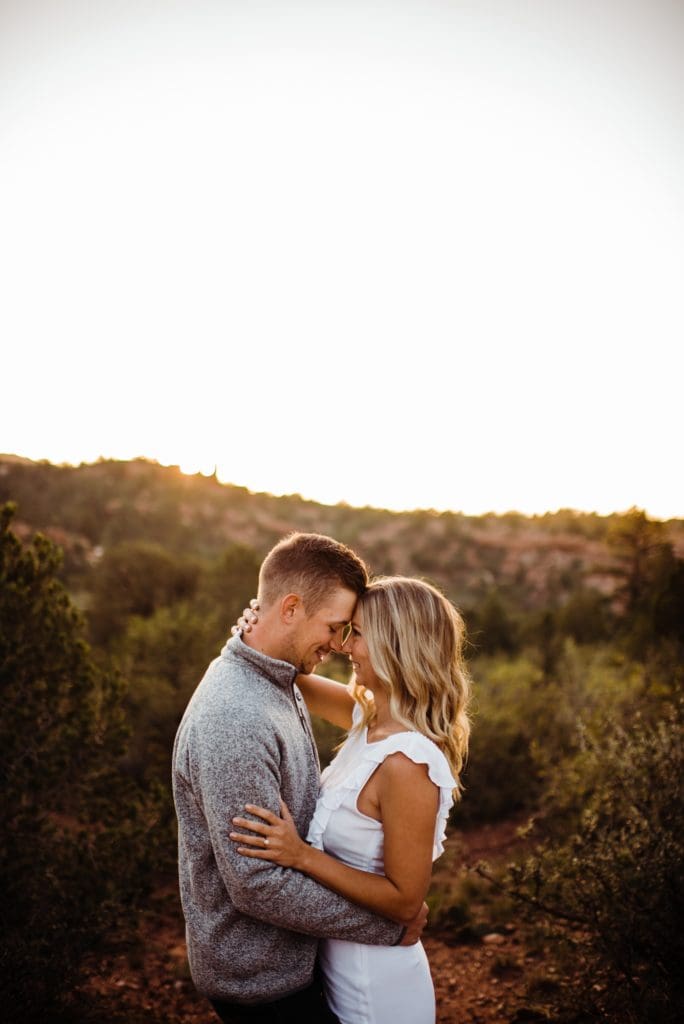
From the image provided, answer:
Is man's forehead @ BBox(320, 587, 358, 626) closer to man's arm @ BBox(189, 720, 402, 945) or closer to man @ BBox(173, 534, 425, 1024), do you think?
man @ BBox(173, 534, 425, 1024)

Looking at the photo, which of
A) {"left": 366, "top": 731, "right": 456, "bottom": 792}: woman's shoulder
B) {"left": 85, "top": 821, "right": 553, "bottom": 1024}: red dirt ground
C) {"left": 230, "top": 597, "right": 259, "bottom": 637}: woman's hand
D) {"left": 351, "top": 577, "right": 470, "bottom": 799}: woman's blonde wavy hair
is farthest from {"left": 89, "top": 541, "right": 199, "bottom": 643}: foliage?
{"left": 366, "top": 731, "right": 456, "bottom": 792}: woman's shoulder

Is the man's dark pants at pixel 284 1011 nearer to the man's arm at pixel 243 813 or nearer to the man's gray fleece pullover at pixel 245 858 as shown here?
the man's gray fleece pullover at pixel 245 858

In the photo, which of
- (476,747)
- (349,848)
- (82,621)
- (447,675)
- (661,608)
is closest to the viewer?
(349,848)

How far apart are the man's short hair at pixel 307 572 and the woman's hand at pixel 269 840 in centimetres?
66

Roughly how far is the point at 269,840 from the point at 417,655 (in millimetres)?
756

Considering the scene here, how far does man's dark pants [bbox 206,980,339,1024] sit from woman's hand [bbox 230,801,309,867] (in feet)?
1.81

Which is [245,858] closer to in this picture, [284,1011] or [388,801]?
[388,801]

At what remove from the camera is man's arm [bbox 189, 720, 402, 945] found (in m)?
1.84

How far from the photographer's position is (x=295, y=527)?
28688mm

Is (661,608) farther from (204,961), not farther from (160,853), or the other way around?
(204,961)

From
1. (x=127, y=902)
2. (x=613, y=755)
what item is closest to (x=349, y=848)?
(x=127, y=902)

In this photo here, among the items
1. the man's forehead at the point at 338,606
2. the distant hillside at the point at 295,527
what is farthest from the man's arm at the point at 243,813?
the distant hillside at the point at 295,527

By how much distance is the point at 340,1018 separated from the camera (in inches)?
85.8

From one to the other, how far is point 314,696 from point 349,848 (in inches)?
33.6
